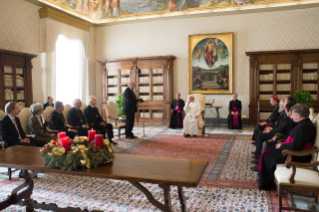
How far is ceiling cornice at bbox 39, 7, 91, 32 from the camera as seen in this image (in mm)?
10156

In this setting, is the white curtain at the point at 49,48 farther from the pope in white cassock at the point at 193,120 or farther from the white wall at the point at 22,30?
the pope in white cassock at the point at 193,120

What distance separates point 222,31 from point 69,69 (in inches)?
276

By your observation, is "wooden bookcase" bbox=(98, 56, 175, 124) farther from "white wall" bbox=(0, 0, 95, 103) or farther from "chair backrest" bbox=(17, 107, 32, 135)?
"chair backrest" bbox=(17, 107, 32, 135)

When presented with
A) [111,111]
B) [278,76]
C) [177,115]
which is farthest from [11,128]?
[278,76]

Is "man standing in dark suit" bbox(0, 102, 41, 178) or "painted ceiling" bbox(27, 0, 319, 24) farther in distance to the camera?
"painted ceiling" bbox(27, 0, 319, 24)

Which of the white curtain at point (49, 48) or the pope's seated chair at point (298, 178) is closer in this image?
the pope's seated chair at point (298, 178)

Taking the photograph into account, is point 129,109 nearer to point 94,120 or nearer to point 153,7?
point 94,120

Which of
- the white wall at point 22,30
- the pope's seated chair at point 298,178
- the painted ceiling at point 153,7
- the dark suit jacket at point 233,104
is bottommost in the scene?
the pope's seated chair at point 298,178

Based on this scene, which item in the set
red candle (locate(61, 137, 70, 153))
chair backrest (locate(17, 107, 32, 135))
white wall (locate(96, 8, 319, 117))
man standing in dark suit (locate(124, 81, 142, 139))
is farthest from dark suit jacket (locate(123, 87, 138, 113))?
red candle (locate(61, 137, 70, 153))

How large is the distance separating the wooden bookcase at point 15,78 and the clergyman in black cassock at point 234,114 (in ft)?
24.7

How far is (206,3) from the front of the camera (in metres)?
11.7

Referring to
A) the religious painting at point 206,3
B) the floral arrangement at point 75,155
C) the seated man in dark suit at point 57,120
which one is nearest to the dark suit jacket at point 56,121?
the seated man in dark suit at point 57,120

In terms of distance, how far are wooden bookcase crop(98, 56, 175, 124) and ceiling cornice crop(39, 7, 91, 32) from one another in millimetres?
1858

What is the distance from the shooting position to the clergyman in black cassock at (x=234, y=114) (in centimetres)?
1082
